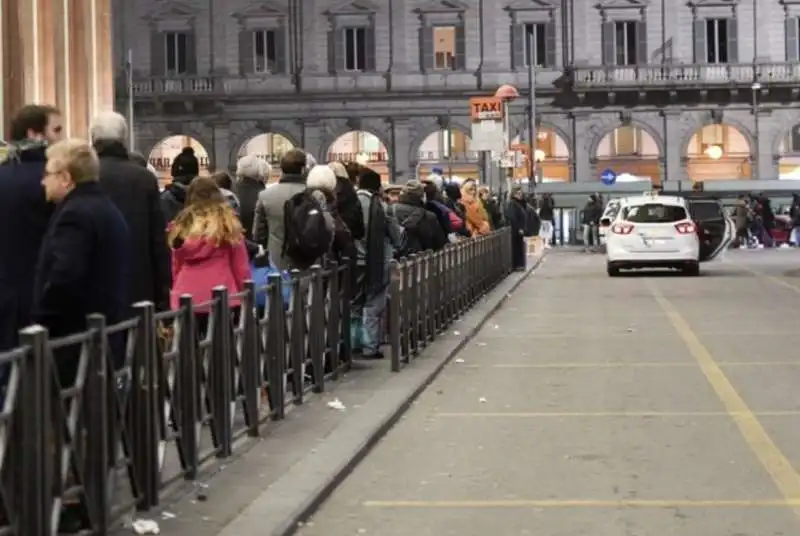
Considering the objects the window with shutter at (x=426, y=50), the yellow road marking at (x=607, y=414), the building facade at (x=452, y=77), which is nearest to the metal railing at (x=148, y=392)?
the yellow road marking at (x=607, y=414)

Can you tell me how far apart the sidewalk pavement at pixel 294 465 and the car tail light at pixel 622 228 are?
2016 cm

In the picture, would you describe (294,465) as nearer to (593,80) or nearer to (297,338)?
(297,338)

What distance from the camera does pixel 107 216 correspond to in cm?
792

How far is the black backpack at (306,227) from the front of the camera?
13.7m

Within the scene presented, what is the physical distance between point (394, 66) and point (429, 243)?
51.1 meters

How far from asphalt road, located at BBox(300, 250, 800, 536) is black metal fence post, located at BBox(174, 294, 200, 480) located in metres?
0.83

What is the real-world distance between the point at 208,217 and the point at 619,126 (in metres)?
59.3

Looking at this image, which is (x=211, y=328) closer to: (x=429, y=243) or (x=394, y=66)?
(x=429, y=243)

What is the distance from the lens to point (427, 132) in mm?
70125

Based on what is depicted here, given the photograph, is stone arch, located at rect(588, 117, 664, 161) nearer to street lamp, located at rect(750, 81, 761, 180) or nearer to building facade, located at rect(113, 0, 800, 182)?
building facade, located at rect(113, 0, 800, 182)

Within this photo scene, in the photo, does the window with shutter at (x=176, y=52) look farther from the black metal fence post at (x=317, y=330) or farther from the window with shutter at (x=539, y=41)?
the black metal fence post at (x=317, y=330)

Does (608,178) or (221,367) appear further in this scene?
(608,178)

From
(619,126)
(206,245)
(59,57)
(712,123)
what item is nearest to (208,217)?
(206,245)

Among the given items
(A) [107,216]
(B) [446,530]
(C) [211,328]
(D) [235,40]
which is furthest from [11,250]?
(D) [235,40]
